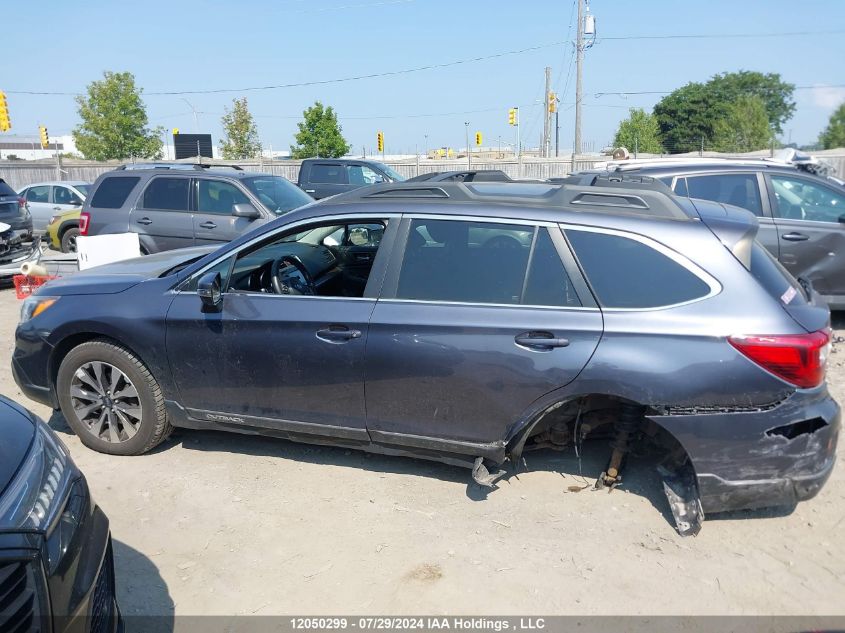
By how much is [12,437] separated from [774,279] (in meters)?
3.60

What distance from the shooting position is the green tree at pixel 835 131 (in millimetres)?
60975

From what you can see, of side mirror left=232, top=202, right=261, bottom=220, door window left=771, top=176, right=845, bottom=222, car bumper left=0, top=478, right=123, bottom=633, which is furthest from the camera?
side mirror left=232, top=202, right=261, bottom=220

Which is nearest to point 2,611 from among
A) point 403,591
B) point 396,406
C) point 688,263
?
point 403,591

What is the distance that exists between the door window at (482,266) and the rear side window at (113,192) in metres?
7.47

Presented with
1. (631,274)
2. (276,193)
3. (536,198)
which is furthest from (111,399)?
(276,193)

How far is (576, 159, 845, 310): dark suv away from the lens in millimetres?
6840

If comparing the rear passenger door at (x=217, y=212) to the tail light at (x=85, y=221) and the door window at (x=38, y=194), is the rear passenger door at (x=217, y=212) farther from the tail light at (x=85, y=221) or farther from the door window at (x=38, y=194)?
the door window at (x=38, y=194)

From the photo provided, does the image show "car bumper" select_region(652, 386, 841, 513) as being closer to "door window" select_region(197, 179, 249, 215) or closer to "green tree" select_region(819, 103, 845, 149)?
"door window" select_region(197, 179, 249, 215)

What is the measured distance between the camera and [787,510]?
3.71 meters

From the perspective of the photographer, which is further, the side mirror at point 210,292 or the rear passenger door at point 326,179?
the rear passenger door at point 326,179

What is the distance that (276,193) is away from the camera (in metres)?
9.75

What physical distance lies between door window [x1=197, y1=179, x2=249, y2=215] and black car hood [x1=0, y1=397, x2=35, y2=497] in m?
6.86

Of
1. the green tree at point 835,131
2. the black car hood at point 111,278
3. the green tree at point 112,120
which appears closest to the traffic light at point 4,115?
the green tree at point 112,120

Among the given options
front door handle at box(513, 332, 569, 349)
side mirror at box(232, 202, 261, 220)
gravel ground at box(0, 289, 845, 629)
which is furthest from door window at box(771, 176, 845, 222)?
side mirror at box(232, 202, 261, 220)
